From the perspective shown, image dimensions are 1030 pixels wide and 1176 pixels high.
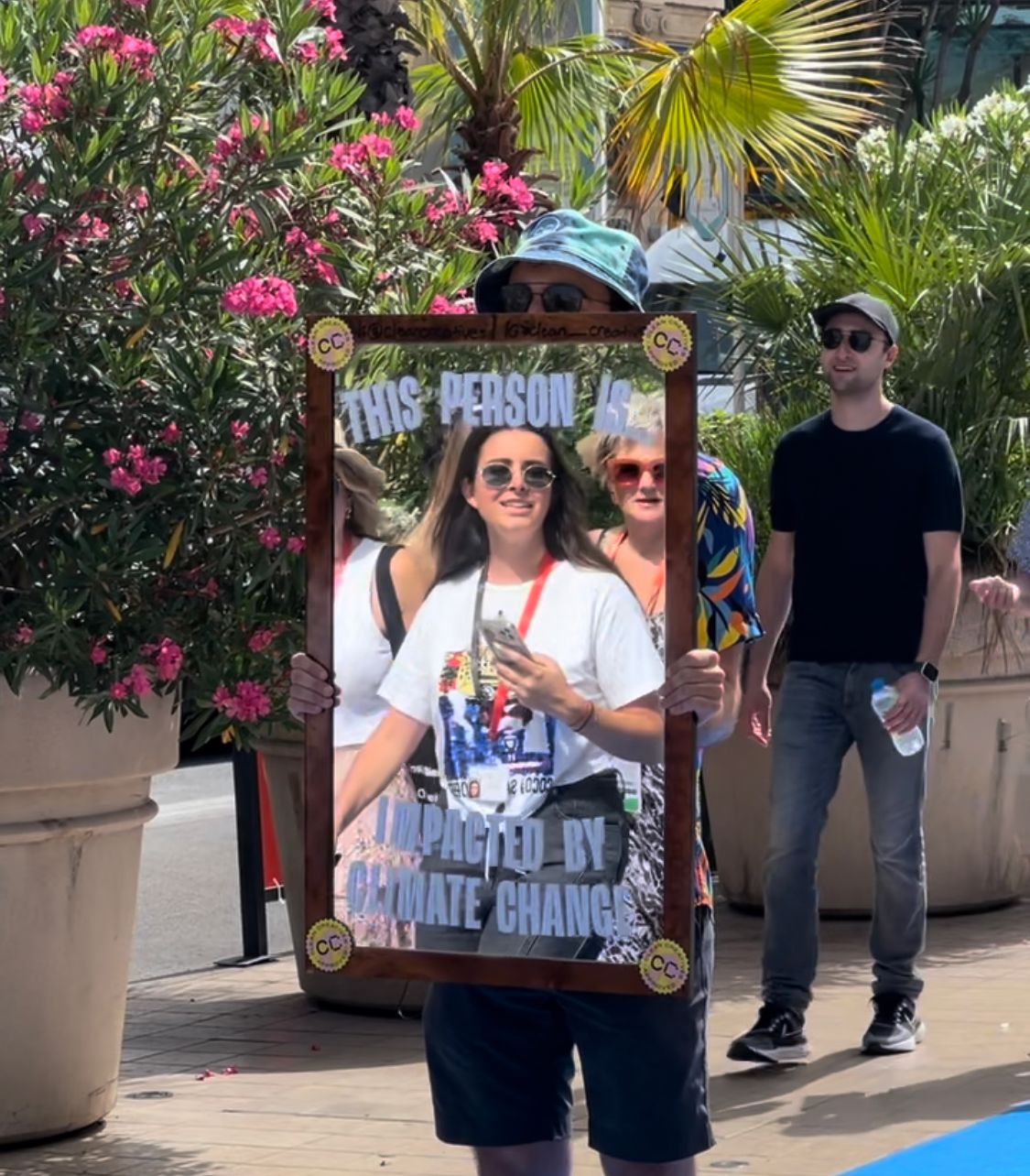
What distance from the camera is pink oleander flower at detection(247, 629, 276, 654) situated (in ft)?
17.1

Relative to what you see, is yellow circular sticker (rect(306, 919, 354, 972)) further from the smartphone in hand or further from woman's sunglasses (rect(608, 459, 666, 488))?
woman's sunglasses (rect(608, 459, 666, 488))

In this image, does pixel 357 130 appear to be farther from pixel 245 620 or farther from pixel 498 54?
pixel 498 54

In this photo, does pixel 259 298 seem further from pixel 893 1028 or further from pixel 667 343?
pixel 893 1028

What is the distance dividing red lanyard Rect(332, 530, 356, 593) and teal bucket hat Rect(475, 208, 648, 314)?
0.41m

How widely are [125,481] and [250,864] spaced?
3544mm

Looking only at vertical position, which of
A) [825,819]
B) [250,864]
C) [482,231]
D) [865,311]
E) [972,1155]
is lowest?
[250,864]

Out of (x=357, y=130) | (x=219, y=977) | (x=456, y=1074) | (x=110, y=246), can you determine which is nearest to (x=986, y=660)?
(x=219, y=977)

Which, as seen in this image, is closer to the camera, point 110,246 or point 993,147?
point 110,246

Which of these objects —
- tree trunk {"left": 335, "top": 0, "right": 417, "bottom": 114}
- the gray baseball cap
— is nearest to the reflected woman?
the gray baseball cap

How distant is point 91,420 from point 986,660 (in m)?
4.37

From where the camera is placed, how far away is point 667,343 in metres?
3.43

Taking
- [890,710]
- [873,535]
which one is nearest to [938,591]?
[873,535]

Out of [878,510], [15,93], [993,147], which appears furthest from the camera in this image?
[993,147]

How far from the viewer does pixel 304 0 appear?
5.66 meters
